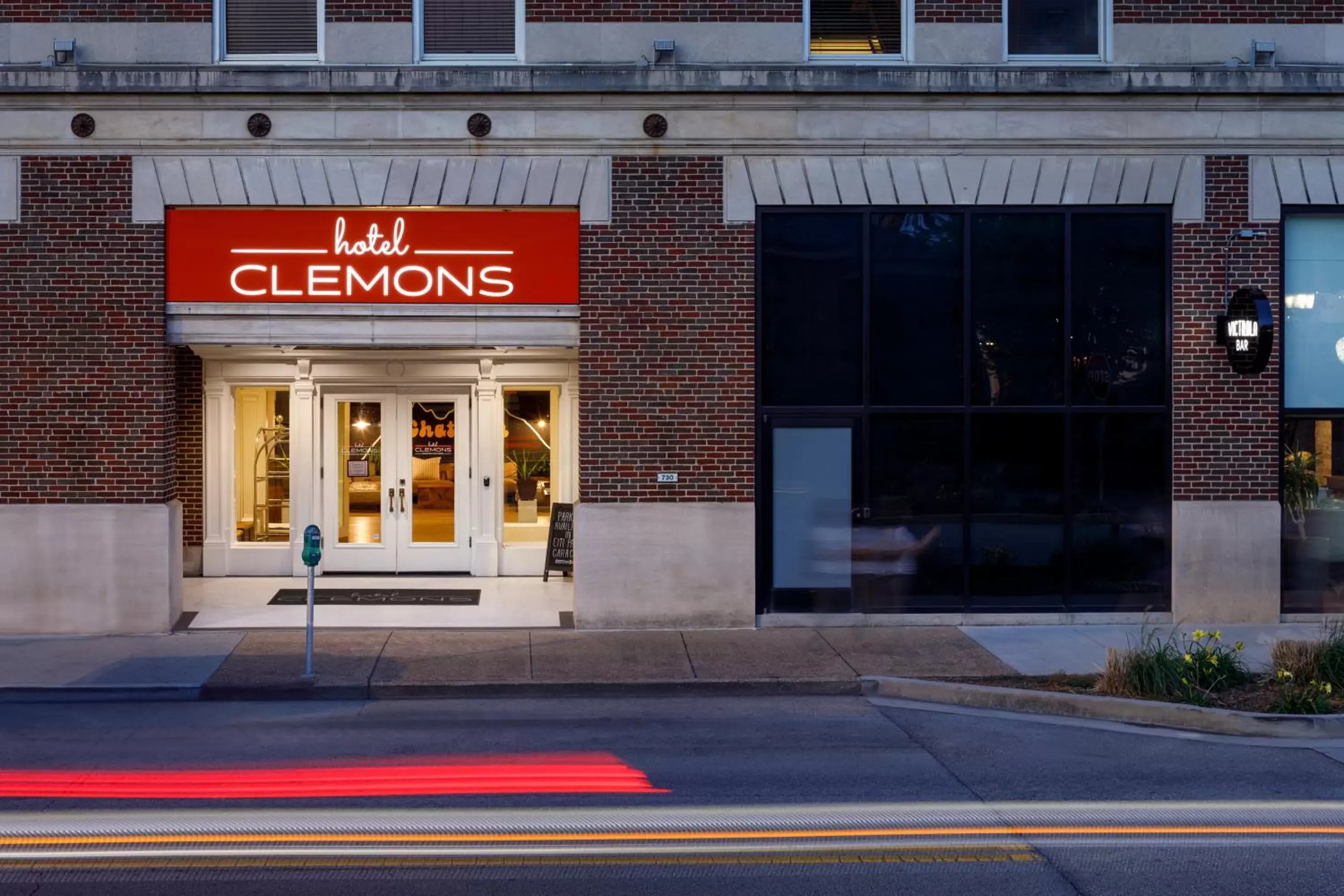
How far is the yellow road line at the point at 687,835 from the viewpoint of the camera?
6.69m

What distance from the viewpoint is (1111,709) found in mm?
9766

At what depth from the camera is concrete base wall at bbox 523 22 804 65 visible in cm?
1312

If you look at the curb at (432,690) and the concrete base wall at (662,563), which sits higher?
the concrete base wall at (662,563)

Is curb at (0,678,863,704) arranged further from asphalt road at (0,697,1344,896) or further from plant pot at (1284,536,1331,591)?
plant pot at (1284,536,1331,591)

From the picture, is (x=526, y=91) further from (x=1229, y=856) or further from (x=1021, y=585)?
(x=1229, y=856)

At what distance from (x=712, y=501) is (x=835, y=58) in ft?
16.5

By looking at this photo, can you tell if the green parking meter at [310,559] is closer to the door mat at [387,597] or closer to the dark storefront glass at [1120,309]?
the door mat at [387,597]

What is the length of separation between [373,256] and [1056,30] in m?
7.88

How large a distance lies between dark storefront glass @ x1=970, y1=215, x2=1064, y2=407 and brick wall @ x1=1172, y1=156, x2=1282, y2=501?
130 centimetres

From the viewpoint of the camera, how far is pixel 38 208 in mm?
12844

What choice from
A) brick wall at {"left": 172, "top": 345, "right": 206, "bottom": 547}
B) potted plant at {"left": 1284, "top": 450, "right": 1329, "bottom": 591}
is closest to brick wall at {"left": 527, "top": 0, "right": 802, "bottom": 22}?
brick wall at {"left": 172, "top": 345, "right": 206, "bottom": 547}

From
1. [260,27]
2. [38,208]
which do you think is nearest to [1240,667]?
[260,27]

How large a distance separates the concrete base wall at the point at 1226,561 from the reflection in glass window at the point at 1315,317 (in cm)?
140

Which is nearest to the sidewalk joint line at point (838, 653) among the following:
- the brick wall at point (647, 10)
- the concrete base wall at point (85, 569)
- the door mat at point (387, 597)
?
the door mat at point (387, 597)
